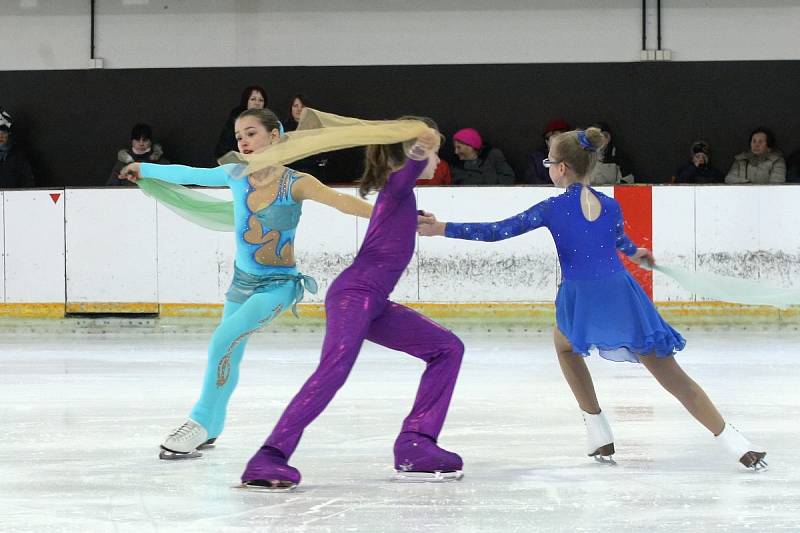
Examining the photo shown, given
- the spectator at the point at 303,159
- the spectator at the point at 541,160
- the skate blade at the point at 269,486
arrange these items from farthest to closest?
the spectator at the point at 541,160 < the spectator at the point at 303,159 < the skate blade at the point at 269,486

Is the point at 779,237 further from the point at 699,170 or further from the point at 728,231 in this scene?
the point at 699,170

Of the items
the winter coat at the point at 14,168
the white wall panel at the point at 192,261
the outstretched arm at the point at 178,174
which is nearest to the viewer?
the outstretched arm at the point at 178,174

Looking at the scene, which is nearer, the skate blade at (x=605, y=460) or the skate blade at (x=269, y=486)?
the skate blade at (x=269, y=486)

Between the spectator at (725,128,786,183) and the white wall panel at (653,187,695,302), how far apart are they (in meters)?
1.01

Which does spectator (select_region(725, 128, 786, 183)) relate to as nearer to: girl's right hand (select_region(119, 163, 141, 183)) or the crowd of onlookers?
the crowd of onlookers

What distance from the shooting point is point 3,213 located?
9992mm

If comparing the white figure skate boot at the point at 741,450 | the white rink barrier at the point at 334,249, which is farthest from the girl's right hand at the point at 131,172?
the white rink barrier at the point at 334,249

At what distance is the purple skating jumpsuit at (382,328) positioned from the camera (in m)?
4.10

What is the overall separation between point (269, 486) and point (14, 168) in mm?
7945

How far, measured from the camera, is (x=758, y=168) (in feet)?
35.2

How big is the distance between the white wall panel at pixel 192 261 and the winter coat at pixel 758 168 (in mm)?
4039

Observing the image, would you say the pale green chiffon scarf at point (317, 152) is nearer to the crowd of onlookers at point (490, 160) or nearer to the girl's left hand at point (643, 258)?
the girl's left hand at point (643, 258)

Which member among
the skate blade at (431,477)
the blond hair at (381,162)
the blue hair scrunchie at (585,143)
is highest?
the blue hair scrunchie at (585,143)

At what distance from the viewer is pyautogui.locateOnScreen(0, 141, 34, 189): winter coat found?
36.7 ft
